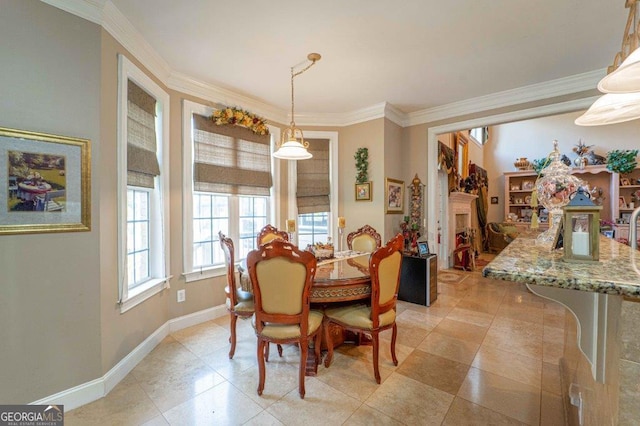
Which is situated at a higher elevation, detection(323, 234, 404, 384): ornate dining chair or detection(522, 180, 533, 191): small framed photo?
detection(522, 180, 533, 191): small framed photo

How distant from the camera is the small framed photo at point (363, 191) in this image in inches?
156

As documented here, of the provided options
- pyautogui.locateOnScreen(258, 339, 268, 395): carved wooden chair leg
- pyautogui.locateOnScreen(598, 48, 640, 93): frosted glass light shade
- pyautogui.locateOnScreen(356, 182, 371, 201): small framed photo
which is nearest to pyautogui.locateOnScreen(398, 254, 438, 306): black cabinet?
pyautogui.locateOnScreen(356, 182, 371, 201): small framed photo

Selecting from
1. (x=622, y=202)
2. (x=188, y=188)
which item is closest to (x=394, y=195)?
(x=188, y=188)

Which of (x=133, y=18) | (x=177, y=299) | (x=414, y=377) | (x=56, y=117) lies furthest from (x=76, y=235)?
(x=414, y=377)

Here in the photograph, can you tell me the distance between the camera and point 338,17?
205 cm

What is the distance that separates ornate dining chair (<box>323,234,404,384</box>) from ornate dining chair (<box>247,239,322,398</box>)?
344 millimetres

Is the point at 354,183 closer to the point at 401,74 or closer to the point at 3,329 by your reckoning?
the point at 401,74

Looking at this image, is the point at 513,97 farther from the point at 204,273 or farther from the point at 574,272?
the point at 204,273

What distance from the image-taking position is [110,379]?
1.94m

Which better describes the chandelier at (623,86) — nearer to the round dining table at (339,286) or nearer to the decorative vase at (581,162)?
the round dining table at (339,286)

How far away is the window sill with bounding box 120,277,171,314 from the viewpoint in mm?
2159

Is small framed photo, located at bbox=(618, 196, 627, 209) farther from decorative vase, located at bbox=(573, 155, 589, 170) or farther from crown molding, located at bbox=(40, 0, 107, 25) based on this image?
crown molding, located at bbox=(40, 0, 107, 25)

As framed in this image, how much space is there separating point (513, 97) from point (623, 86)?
306 centimetres

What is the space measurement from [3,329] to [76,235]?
0.63 m
